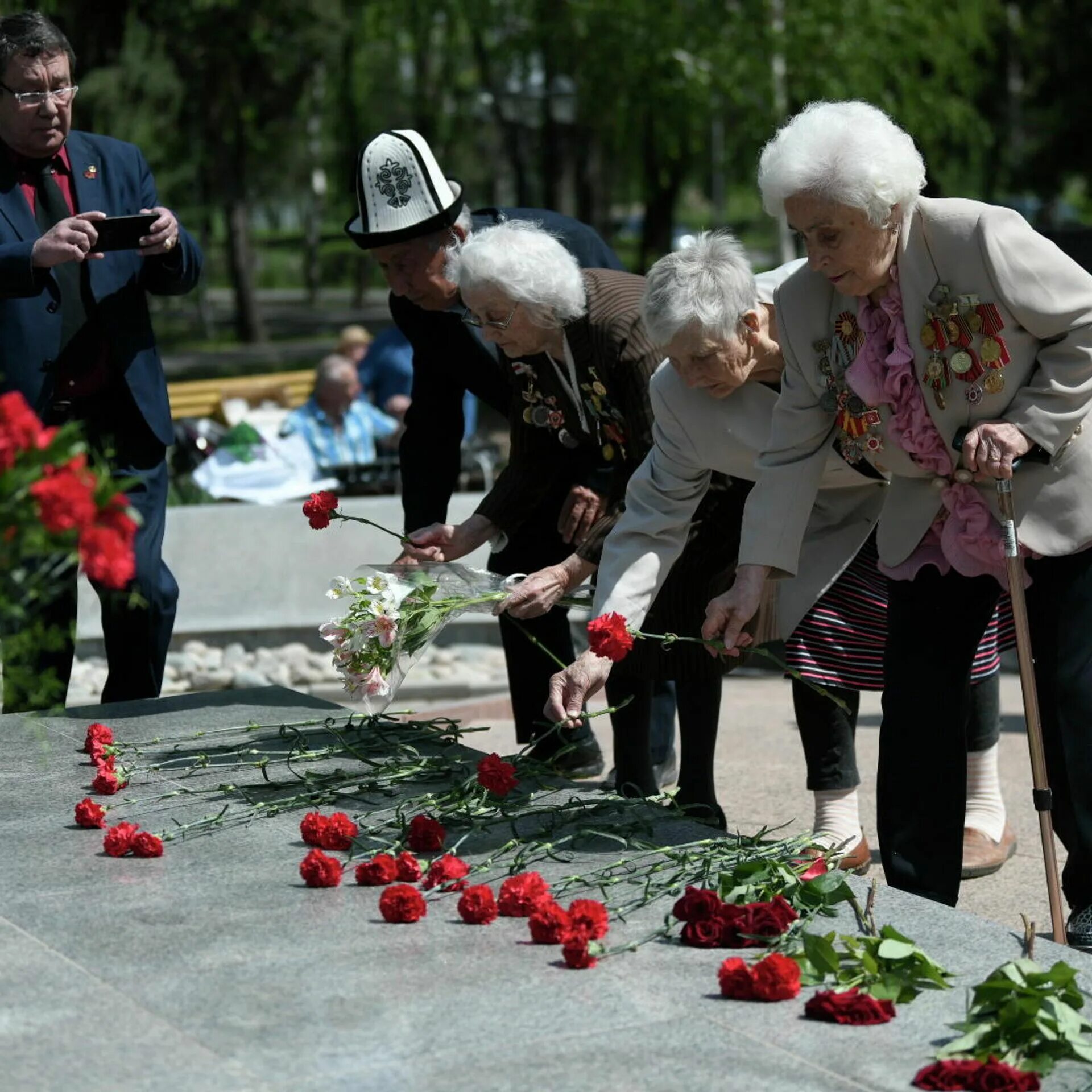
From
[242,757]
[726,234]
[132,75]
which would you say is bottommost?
[242,757]

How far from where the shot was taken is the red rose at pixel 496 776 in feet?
12.5

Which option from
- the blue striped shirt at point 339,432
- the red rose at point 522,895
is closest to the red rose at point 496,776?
the red rose at point 522,895

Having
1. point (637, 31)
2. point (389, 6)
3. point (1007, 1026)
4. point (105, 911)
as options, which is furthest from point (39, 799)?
point (389, 6)

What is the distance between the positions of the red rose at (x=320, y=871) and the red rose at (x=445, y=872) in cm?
17

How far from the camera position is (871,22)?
67.4 feet

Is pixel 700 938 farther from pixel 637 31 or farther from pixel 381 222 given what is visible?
pixel 637 31

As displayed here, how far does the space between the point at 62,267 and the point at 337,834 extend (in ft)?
7.02

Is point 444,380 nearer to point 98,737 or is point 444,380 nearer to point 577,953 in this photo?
point 98,737

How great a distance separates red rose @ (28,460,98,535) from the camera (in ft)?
7.63

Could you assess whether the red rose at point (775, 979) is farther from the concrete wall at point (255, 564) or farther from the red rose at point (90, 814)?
the concrete wall at point (255, 564)

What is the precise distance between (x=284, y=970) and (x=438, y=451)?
2.73 meters

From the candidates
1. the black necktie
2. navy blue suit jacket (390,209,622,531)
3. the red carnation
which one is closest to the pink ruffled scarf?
the red carnation

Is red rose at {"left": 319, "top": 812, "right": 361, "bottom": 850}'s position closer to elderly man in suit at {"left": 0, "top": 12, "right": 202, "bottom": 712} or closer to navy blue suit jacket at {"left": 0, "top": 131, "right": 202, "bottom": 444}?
elderly man in suit at {"left": 0, "top": 12, "right": 202, "bottom": 712}

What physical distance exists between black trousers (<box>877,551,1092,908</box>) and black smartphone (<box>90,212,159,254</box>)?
2269 mm
